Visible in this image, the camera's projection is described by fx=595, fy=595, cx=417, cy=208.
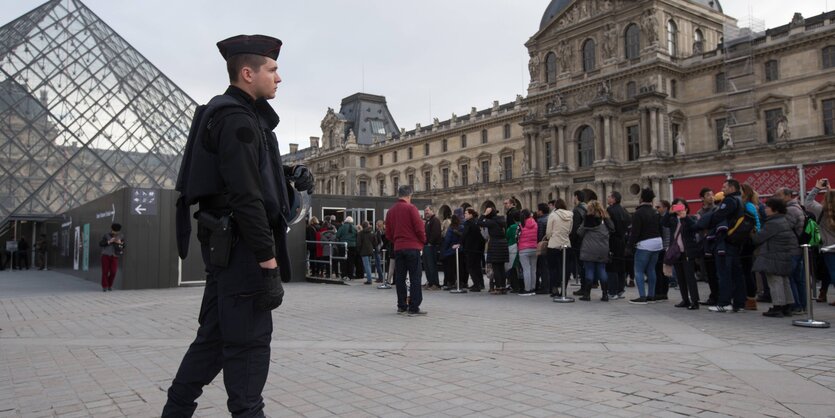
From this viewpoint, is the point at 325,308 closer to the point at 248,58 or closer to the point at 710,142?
the point at 248,58

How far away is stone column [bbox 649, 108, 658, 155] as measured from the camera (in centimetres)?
3997

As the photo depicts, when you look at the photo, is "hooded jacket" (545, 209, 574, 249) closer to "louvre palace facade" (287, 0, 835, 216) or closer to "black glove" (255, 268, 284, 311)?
"black glove" (255, 268, 284, 311)

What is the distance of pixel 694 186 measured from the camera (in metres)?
13.9

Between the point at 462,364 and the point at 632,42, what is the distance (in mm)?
43076

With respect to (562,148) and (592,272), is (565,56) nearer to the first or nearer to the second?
(562,148)

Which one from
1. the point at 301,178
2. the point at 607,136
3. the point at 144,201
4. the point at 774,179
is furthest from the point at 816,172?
the point at 607,136

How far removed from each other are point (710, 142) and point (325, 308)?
3848cm

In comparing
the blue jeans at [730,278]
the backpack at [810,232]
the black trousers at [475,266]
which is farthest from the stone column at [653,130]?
the blue jeans at [730,278]

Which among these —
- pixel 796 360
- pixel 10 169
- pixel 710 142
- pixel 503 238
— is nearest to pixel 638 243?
pixel 503 238

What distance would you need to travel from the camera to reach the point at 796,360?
4.99 meters

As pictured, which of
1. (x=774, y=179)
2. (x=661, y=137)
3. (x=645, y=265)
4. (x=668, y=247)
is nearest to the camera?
(x=645, y=265)

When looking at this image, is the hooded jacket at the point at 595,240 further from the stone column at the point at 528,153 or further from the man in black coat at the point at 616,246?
the stone column at the point at 528,153

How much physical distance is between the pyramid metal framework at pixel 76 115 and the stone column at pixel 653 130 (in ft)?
96.4

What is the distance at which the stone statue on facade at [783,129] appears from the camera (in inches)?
1361
